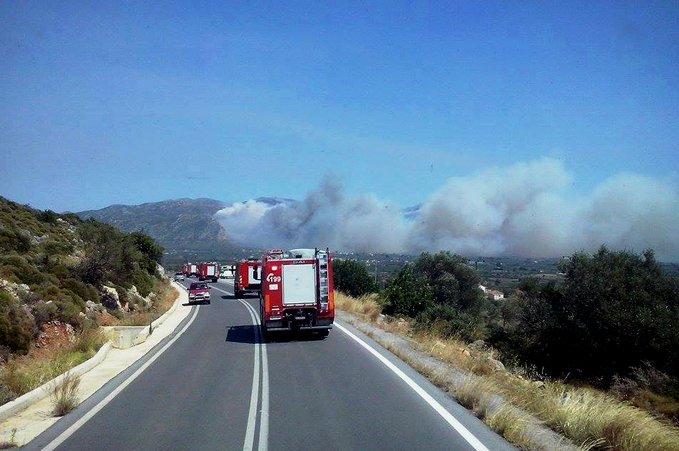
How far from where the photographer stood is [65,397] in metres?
10.7

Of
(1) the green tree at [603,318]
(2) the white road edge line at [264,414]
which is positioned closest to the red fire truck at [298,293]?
(2) the white road edge line at [264,414]

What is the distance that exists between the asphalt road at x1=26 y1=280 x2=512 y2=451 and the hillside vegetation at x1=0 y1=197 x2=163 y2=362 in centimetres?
1096

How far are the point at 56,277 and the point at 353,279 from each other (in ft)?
78.0

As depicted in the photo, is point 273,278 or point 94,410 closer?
point 94,410

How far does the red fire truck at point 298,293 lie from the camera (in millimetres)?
20828

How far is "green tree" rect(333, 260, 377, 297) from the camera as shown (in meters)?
52.0

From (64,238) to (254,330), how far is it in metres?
34.0

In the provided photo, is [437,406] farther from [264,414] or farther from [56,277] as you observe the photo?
[56,277]

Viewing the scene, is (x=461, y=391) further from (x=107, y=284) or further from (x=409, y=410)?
(x=107, y=284)

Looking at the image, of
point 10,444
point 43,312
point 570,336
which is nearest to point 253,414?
point 10,444

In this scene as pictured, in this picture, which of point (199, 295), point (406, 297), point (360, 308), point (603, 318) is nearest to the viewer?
point (603, 318)

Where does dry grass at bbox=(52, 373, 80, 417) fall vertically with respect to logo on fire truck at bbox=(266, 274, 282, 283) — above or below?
below

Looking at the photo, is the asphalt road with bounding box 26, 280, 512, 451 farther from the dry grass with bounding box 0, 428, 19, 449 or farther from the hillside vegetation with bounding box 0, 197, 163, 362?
the hillside vegetation with bounding box 0, 197, 163, 362

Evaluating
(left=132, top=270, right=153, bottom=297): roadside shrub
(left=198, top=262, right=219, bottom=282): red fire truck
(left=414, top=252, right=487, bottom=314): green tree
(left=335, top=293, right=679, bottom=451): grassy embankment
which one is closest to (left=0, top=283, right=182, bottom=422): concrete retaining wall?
(left=335, top=293, right=679, bottom=451): grassy embankment
